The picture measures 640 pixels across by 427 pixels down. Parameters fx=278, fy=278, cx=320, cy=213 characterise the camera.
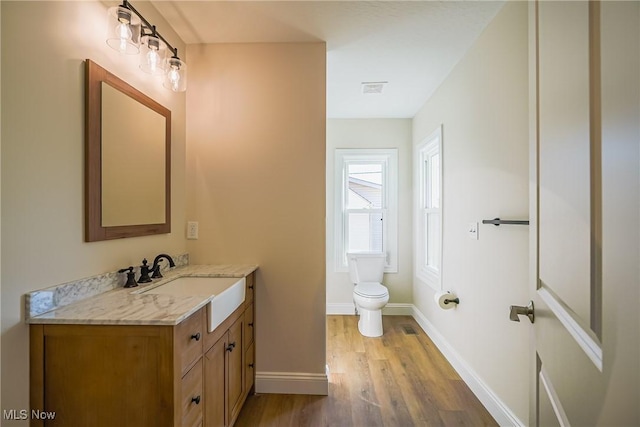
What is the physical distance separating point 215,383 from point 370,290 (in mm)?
1851

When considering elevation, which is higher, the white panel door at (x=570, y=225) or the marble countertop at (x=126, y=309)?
the white panel door at (x=570, y=225)

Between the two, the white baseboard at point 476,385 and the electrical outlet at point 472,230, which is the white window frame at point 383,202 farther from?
the electrical outlet at point 472,230

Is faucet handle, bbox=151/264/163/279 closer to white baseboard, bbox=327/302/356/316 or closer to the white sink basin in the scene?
the white sink basin

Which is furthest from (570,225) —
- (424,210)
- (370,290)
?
(424,210)

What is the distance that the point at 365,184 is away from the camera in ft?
11.9

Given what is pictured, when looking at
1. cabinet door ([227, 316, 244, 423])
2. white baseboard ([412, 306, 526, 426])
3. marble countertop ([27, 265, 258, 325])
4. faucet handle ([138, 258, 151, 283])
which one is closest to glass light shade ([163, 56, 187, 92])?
faucet handle ([138, 258, 151, 283])

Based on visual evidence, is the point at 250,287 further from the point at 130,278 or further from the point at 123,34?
the point at 123,34

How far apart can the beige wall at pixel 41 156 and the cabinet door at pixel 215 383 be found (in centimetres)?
63

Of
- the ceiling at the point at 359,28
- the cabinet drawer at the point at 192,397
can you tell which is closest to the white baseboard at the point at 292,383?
the cabinet drawer at the point at 192,397

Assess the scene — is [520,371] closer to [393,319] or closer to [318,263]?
[318,263]

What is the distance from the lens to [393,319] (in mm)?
3365

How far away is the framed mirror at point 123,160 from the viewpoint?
1270mm

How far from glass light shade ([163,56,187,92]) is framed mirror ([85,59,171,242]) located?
17 cm

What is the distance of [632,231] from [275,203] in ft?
5.97
